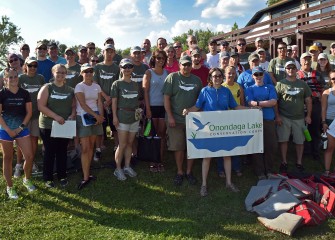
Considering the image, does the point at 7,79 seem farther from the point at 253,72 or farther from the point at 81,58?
the point at 253,72

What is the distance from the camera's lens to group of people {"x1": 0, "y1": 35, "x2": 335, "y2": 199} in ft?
18.5

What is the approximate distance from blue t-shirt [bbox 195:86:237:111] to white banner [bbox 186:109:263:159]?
0.11 meters

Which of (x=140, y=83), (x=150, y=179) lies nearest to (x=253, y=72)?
(x=140, y=83)

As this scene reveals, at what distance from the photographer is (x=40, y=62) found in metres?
7.12

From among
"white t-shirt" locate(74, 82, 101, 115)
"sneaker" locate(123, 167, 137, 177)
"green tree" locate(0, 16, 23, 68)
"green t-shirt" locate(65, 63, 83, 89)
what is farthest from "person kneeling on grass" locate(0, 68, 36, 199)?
"green tree" locate(0, 16, 23, 68)

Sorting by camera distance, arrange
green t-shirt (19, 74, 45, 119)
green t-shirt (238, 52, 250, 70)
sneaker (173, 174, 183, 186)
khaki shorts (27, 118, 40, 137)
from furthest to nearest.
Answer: green t-shirt (238, 52, 250, 70) < khaki shorts (27, 118, 40, 137) < green t-shirt (19, 74, 45, 119) < sneaker (173, 174, 183, 186)

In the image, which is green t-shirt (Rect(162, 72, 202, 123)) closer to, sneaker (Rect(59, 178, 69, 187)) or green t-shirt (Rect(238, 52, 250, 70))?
green t-shirt (Rect(238, 52, 250, 70))

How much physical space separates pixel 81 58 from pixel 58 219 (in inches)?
159

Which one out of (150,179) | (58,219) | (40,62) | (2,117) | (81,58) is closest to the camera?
(58,219)

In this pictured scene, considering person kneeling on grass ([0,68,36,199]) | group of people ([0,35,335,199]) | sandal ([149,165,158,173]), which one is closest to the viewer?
person kneeling on grass ([0,68,36,199])

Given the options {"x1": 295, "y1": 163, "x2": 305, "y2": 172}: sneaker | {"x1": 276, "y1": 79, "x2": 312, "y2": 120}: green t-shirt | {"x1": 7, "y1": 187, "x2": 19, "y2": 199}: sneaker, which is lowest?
{"x1": 295, "y1": 163, "x2": 305, "y2": 172}: sneaker

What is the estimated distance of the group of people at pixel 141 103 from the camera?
5.64 metres

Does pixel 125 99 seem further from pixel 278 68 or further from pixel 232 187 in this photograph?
pixel 278 68

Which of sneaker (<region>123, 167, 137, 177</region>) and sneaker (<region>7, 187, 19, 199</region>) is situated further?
sneaker (<region>123, 167, 137, 177</region>)
